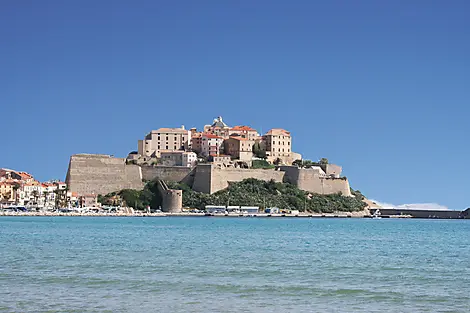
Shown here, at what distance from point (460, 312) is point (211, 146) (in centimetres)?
4571

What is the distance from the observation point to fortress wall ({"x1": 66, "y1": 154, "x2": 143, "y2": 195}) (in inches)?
1944

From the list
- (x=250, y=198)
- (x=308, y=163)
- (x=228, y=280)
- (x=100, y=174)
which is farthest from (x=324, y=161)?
(x=228, y=280)

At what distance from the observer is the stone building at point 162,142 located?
53688 millimetres

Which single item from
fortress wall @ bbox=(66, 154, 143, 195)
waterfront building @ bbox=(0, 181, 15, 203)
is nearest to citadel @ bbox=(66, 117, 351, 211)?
fortress wall @ bbox=(66, 154, 143, 195)

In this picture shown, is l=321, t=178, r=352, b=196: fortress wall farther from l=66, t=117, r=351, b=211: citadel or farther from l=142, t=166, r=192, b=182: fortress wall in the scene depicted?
l=142, t=166, r=192, b=182: fortress wall

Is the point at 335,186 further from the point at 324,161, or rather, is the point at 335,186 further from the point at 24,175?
the point at 24,175

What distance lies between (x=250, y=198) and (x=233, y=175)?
84.8 inches

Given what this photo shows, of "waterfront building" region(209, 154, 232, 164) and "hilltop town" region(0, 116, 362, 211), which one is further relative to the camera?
"waterfront building" region(209, 154, 232, 164)

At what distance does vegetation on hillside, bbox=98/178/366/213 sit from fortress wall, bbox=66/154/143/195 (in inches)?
27.3

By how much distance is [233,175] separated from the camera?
168 feet

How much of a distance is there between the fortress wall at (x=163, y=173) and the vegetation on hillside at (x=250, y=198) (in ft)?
1.37

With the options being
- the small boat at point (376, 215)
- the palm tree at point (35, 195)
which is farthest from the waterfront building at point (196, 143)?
the small boat at point (376, 215)

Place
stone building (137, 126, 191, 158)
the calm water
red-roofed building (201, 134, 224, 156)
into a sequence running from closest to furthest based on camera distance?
the calm water
stone building (137, 126, 191, 158)
red-roofed building (201, 134, 224, 156)

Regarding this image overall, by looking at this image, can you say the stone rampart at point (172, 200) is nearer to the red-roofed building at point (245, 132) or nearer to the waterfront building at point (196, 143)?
the waterfront building at point (196, 143)
